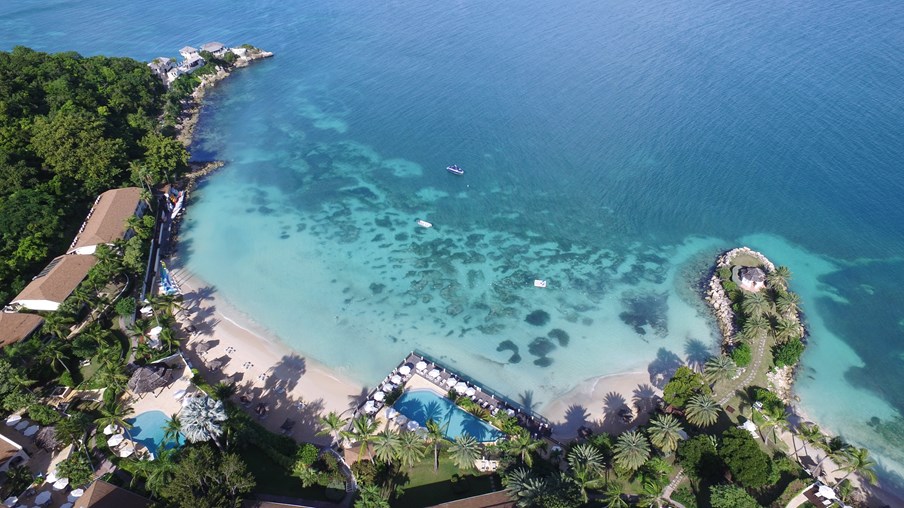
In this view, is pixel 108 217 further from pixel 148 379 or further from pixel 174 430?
pixel 174 430

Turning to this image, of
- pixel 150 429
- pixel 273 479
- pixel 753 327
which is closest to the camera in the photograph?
pixel 273 479

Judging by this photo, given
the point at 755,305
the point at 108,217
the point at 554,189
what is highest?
the point at 108,217

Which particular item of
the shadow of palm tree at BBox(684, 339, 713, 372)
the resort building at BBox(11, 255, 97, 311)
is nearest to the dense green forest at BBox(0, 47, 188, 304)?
the resort building at BBox(11, 255, 97, 311)

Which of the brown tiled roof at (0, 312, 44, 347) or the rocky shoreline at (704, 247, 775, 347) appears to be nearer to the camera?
the brown tiled roof at (0, 312, 44, 347)

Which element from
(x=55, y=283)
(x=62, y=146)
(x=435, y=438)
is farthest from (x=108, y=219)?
(x=435, y=438)

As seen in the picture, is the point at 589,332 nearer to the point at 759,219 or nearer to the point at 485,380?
the point at 485,380

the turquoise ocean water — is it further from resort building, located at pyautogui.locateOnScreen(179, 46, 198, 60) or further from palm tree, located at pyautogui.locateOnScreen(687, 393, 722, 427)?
resort building, located at pyautogui.locateOnScreen(179, 46, 198, 60)
